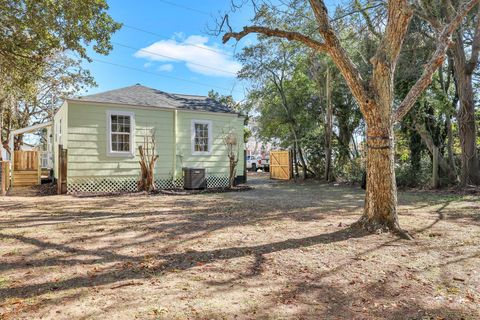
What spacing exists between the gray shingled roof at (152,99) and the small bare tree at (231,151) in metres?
1.05

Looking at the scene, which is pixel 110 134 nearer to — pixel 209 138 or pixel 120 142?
pixel 120 142

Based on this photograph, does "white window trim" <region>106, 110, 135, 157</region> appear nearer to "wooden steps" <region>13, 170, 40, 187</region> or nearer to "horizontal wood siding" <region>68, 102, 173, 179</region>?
"horizontal wood siding" <region>68, 102, 173, 179</region>

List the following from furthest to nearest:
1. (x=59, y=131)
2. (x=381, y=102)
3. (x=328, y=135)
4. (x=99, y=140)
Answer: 1. (x=328, y=135)
2. (x=59, y=131)
3. (x=99, y=140)
4. (x=381, y=102)

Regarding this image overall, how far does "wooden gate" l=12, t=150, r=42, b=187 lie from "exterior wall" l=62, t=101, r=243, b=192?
118 inches

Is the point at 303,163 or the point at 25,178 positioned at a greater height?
the point at 303,163

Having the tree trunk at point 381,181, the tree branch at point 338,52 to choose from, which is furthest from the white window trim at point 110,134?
the tree trunk at point 381,181

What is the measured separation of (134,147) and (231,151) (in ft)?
11.7

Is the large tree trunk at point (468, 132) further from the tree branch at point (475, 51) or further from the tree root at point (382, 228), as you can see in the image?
the tree root at point (382, 228)

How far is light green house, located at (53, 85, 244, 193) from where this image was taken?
10.9m

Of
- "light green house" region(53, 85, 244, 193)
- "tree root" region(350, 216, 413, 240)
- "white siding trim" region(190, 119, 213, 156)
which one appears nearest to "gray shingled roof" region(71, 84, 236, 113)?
"light green house" region(53, 85, 244, 193)

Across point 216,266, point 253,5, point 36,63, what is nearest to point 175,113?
point 36,63

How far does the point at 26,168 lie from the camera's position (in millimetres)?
12961

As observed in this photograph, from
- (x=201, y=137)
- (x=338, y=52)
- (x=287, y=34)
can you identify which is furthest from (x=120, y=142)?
(x=338, y=52)

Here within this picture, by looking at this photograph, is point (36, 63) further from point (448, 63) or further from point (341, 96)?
point (448, 63)
